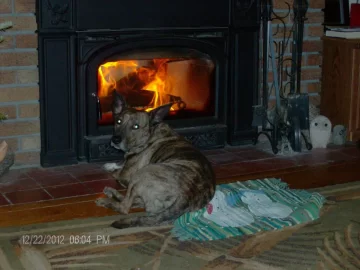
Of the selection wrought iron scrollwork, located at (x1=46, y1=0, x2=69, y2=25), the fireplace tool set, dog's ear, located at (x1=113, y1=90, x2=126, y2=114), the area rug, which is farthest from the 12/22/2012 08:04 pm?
the fireplace tool set

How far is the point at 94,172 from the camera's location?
4.21 m

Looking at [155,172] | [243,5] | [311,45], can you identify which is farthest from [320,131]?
Answer: [155,172]

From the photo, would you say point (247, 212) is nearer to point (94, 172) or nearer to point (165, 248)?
point (165, 248)

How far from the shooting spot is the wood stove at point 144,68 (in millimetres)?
4160

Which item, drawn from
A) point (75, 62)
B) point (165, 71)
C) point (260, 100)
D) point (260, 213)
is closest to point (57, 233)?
point (260, 213)

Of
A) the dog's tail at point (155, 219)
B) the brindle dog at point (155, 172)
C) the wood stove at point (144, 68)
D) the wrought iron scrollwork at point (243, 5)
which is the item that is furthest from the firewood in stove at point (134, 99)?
the dog's tail at point (155, 219)

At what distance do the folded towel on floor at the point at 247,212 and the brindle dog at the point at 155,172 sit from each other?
84 millimetres

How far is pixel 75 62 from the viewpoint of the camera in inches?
165

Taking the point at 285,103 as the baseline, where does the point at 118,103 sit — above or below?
above

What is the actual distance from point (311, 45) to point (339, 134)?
27.5 inches

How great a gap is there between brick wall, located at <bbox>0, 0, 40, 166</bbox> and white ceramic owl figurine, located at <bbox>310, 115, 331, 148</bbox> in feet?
6.34

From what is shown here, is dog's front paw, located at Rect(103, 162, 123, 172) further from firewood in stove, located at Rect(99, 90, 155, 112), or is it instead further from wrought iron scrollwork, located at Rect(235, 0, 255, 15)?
wrought iron scrollwork, located at Rect(235, 0, 255, 15)

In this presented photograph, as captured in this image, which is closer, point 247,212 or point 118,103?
point 247,212

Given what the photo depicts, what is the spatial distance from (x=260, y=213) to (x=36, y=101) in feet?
5.34
